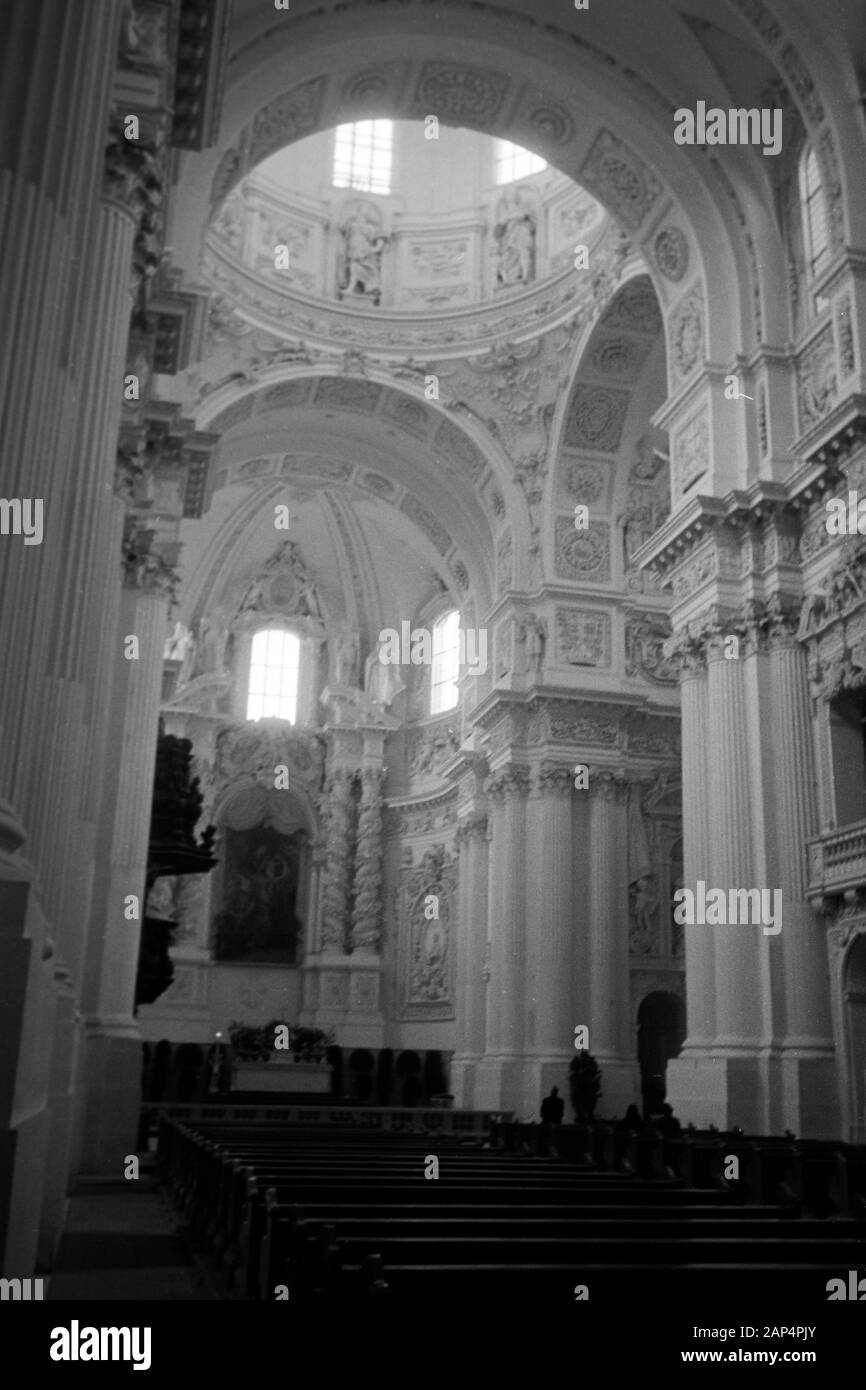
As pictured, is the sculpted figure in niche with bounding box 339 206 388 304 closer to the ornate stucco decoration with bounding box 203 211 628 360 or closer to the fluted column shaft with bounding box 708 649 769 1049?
the ornate stucco decoration with bounding box 203 211 628 360

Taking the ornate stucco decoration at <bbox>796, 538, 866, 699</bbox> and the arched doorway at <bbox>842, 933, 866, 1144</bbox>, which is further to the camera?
the ornate stucco decoration at <bbox>796, 538, 866, 699</bbox>

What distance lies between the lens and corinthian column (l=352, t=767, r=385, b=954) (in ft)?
112

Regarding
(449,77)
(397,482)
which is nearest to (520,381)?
(397,482)

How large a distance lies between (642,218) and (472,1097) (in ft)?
58.3

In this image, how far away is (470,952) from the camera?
28719mm

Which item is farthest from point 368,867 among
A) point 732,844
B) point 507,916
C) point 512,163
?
point 732,844

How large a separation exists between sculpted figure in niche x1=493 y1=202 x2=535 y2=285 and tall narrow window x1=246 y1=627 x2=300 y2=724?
13.8 m

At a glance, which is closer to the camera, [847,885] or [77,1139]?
[77,1139]

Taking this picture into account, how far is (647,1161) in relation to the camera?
1148 cm

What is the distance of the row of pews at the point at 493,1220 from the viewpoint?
13.2ft

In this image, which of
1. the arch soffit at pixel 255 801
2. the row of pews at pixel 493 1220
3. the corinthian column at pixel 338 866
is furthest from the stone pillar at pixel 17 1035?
the arch soffit at pixel 255 801

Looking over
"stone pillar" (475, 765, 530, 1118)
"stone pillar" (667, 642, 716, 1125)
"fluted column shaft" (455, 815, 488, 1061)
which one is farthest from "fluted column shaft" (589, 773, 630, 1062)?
"stone pillar" (667, 642, 716, 1125)

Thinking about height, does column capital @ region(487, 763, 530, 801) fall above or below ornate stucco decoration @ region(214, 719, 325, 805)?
below
